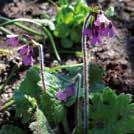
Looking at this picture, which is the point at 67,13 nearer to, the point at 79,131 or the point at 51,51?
the point at 51,51

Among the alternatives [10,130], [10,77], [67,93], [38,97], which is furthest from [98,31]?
[10,77]

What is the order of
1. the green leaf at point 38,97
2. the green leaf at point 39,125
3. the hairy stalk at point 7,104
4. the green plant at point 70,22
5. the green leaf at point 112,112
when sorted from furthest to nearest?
1. the green plant at point 70,22
2. the hairy stalk at point 7,104
3. the green leaf at point 38,97
4. the green leaf at point 112,112
5. the green leaf at point 39,125

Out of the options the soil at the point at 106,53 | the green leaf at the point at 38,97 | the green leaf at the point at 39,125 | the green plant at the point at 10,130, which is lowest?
the green plant at the point at 10,130

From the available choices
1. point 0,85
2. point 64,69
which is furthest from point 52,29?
point 0,85

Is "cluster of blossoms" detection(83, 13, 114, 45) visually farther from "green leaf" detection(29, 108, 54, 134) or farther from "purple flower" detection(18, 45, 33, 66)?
"green leaf" detection(29, 108, 54, 134)

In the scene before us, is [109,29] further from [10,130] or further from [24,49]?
[10,130]

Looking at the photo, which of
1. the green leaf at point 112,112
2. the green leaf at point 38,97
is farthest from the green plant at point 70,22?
the green leaf at point 112,112

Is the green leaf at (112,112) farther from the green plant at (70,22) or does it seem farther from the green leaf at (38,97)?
the green plant at (70,22)

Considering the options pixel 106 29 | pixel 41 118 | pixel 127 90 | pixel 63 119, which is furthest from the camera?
pixel 127 90
